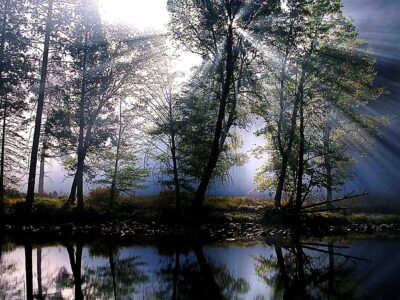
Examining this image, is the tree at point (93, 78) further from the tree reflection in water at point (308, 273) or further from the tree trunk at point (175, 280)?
the tree reflection in water at point (308, 273)

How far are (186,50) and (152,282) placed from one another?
53.2 ft

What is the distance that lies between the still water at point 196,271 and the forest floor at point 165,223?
2.78 meters

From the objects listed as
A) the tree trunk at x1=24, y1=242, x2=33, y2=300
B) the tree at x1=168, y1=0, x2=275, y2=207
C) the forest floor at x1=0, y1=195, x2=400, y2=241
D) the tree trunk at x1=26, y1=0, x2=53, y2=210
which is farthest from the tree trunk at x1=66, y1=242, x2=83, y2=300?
the tree at x1=168, y1=0, x2=275, y2=207

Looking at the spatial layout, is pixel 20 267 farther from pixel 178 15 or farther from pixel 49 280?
pixel 178 15

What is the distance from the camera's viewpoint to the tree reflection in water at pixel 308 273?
24.9 feet

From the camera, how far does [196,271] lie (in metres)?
9.45

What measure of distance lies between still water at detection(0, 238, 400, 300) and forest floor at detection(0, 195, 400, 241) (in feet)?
9.12

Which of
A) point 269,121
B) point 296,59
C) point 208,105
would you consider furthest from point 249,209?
point 296,59

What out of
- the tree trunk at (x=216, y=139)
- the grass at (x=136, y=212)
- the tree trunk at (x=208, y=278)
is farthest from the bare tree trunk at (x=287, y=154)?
the tree trunk at (x=208, y=278)

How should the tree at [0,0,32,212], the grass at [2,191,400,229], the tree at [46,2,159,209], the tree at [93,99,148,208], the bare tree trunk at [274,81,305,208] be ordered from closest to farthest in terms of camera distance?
the grass at [2,191,400,229]
the tree at [0,0,32,212]
the tree at [46,2,159,209]
the bare tree trunk at [274,81,305,208]
the tree at [93,99,148,208]

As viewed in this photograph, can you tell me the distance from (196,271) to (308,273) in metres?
2.75

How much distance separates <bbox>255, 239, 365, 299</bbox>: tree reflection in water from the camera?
7.58 m

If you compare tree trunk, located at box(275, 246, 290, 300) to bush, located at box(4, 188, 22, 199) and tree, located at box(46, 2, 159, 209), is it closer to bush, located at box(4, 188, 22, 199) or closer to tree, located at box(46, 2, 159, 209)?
Result: tree, located at box(46, 2, 159, 209)

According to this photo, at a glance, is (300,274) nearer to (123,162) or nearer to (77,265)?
(77,265)
